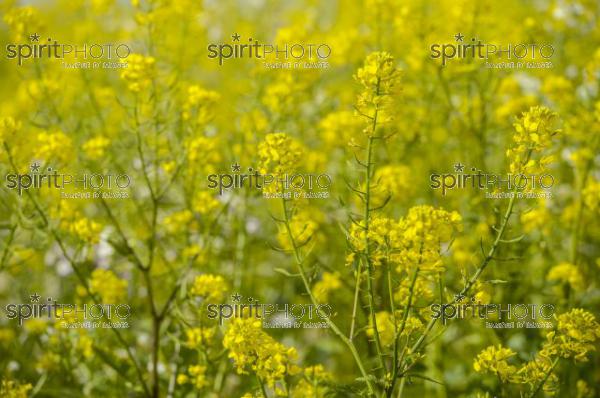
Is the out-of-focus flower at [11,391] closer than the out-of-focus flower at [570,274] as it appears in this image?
Yes

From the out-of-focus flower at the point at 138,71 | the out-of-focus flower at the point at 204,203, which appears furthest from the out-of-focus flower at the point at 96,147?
the out-of-focus flower at the point at 204,203

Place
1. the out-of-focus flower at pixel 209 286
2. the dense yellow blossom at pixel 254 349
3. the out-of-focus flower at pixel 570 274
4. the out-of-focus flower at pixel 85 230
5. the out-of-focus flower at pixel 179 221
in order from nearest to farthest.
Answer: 1. the dense yellow blossom at pixel 254 349
2. the out-of-focus flower at pixel 209 286
3. the out-of-focus flower at pixel 85 230
4. the out-of-focus flower at pixel 570 274
5. the out-of-focus flower at pixel 179 221

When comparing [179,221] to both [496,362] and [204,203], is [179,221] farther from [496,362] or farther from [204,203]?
[496,362]

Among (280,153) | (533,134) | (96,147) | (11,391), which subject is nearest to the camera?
(533,134)

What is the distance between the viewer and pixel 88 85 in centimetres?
373

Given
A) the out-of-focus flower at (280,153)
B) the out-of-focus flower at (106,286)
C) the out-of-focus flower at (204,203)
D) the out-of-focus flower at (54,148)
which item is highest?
the out-of-focus flower at (54,148)

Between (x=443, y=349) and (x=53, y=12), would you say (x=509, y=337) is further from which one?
(x=53, y=12)

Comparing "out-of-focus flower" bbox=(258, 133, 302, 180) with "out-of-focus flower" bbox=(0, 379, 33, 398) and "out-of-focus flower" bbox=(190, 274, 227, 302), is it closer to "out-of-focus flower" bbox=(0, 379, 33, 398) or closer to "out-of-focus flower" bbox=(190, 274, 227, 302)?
"out-of-focus flower" bbox=(190, 274, 227, 302)

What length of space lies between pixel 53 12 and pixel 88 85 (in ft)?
14.0

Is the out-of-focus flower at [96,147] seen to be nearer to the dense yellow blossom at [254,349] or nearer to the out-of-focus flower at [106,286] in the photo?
the out-of-focus flower at [106,286]

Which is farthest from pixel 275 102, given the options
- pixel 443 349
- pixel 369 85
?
pixel 443 349

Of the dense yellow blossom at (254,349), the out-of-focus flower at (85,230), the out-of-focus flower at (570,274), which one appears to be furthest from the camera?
the out-of-focus flower at (570,274)

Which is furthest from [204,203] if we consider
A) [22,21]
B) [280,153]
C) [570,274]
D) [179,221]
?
[570,274]

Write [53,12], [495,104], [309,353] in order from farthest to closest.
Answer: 1. [53,12]
2. [495,104]
3. [309,353]
